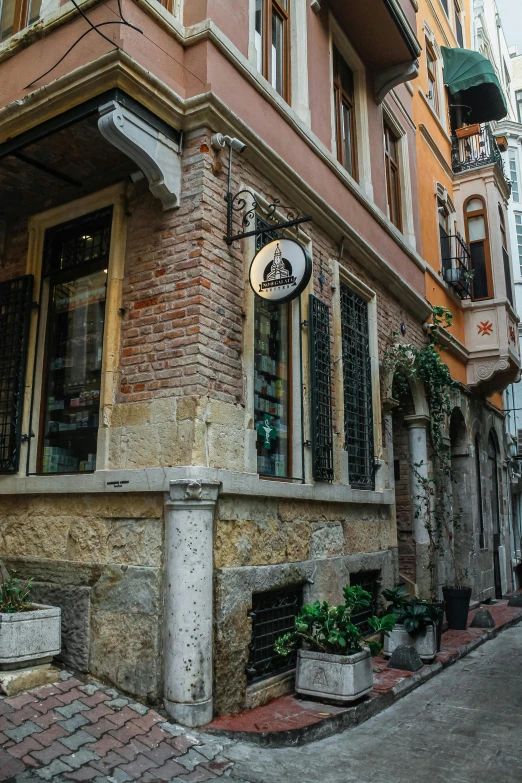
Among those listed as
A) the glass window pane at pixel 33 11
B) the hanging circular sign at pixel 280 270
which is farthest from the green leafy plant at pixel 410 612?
the glass window pane at pixel 33 11

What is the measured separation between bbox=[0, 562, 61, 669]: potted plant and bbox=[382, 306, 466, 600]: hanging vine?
5859mm

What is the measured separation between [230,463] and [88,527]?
1.30 m

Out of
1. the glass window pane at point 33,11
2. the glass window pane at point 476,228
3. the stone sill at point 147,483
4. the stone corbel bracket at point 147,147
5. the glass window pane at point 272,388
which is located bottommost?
the stone sill at point 147,483

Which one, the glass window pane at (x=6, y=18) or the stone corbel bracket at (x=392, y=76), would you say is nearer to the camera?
the glass window pane at (x=6, y=18)

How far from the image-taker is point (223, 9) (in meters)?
6.28

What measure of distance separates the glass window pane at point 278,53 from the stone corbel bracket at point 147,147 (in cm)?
242

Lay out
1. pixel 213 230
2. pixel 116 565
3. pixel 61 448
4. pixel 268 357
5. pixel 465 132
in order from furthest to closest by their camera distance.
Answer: pixel 465 132 → pixel 268 357 → pixel 61 448 → pixel 213 230 → pixel 116 565

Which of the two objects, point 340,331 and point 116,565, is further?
point 340,331

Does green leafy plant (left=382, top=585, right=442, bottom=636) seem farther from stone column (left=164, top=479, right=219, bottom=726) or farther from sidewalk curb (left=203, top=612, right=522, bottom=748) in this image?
stone column (left=164, top=479, right=219, bottom=726)

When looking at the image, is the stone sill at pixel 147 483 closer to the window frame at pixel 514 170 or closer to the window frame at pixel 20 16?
the window frame at pixel 20 16

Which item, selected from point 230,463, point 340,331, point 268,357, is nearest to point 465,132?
point 340,331

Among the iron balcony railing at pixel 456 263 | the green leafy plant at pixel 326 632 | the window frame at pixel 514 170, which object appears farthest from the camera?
the window frame at pixel 514 170

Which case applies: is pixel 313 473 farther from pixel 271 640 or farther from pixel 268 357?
pixel 271 640

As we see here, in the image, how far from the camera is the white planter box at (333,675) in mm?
5488
